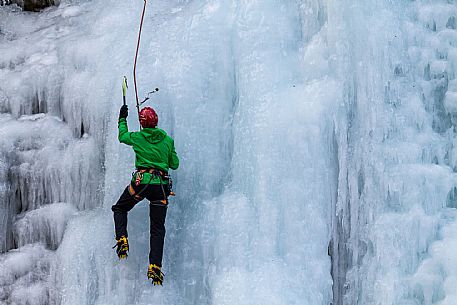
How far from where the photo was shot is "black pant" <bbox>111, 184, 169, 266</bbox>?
505cm

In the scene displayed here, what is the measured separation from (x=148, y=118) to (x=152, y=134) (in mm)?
124

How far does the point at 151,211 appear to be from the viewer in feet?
16.8

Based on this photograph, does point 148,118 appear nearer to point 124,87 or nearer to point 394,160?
point 124,87

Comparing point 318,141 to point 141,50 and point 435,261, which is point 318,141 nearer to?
point 435,261

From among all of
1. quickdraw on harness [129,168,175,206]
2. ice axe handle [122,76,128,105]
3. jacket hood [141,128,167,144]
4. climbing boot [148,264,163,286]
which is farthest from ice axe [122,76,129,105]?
Result: climbing boot [148,264,163,286]

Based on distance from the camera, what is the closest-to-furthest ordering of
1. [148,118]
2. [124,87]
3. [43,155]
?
[148,118], [124,87], [43,155]

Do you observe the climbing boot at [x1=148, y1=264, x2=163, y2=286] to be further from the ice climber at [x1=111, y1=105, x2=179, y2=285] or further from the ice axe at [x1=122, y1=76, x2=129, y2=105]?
the ice axe at [x1=122, y1=76, x2=129, y2=105]

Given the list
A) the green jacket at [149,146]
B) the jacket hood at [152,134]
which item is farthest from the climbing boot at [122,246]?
the jacket hood at [152,134]

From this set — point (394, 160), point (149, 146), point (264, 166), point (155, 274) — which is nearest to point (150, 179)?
point (149, 146)

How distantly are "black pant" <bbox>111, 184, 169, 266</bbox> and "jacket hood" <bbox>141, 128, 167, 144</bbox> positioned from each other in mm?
313

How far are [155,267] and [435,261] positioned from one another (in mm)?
1868

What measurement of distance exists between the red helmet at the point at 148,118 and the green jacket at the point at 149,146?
2.3 inches

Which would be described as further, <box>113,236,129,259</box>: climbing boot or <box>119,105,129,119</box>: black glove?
<box>119,105,129,119</box>: black glove

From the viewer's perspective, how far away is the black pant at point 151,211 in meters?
5.05
